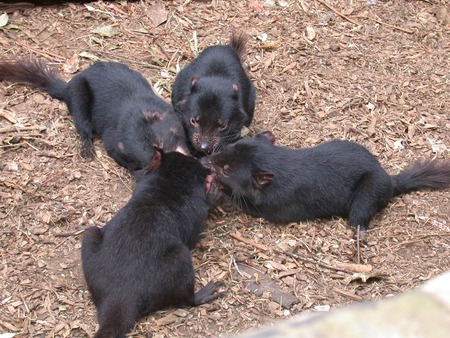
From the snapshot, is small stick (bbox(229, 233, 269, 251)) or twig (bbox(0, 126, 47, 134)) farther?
twig (bbox(0, 126, 47, 134))

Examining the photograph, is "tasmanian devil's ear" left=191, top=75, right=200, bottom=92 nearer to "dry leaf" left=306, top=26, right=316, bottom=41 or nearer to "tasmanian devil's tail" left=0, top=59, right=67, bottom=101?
"tasmanian devil's tail" left=0, top=59, right=67, bottom=101

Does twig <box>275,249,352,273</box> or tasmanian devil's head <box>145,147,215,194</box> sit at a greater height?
tasmanian devil's head <box>145,147,215,194</box>

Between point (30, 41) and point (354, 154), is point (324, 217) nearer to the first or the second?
point (354, 154)

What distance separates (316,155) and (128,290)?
2.23 metres

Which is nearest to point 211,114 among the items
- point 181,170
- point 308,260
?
point 181,170

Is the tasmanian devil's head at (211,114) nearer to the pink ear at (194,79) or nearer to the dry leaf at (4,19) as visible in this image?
the pink ear at (194,79)

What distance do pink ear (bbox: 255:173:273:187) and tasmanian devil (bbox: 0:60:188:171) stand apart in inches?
30.4

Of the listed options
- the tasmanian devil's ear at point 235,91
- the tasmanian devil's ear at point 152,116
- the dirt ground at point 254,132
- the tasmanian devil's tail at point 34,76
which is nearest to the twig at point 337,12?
the dirt ground at point 254,132

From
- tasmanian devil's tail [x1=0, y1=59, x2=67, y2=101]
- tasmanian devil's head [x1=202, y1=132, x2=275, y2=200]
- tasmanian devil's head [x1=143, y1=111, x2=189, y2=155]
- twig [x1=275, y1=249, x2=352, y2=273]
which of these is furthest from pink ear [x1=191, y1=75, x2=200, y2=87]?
twig [x1=275, y1=249, x2=352, y2=273]

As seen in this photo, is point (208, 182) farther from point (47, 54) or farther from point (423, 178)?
point (47, 54)

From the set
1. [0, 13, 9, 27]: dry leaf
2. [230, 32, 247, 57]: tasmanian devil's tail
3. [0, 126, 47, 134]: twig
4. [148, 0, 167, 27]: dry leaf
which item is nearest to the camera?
[0, 126, 47, 134]: twig

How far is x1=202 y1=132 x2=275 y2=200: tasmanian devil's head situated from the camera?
5.38 meters

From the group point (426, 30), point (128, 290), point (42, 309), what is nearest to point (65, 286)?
point (42, 309)

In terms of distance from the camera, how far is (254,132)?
6656 mm
